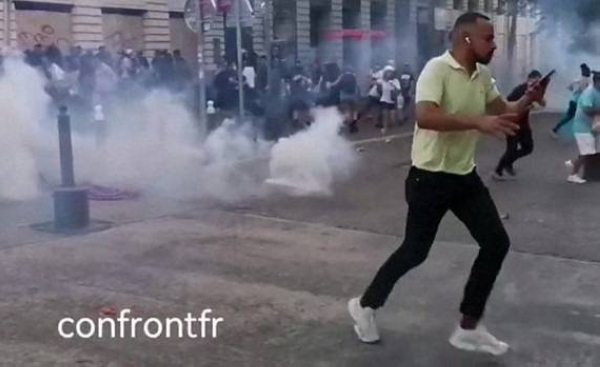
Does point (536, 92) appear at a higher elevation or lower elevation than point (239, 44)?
lower

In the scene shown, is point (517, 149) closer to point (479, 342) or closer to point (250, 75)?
point (479, 342)

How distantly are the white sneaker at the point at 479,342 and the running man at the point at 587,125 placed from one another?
23.0 feet

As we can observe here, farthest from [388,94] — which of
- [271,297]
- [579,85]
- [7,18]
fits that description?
[271,297]

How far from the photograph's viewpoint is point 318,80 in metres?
20.8

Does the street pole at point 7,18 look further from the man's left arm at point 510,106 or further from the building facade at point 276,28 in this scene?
the man's left arm at point 510,106

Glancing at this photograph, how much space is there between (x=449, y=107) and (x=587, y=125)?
24.0 feet

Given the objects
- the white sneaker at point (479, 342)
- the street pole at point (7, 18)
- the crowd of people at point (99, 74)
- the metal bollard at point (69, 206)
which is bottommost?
the white sneaker at point (479, 342)

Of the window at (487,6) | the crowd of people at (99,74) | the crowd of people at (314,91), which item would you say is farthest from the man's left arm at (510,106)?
the window at (487,6)

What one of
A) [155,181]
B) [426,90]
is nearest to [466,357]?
[426,90]

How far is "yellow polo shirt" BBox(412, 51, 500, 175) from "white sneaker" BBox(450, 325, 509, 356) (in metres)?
0.86

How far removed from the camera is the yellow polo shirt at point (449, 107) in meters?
4.75

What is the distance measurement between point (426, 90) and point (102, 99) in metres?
10.8

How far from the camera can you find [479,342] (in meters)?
4.96

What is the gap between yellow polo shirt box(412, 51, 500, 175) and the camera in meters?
4.75
